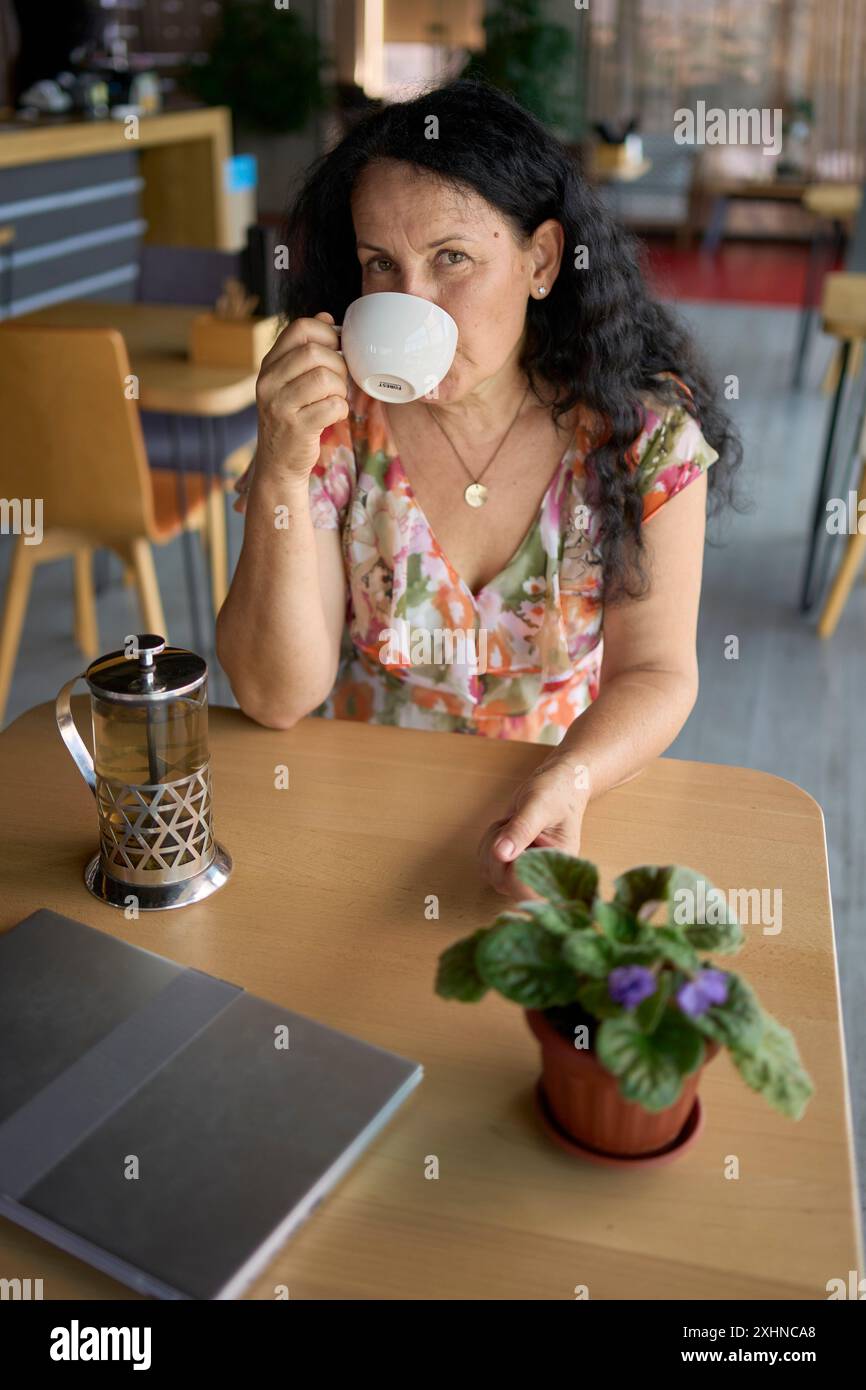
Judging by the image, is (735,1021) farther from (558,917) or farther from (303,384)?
(303,384)

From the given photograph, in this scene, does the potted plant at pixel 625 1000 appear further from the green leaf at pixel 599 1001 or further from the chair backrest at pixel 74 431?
the chair backrest at pixel 74 431

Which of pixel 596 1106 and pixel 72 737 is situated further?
pixel 72 737

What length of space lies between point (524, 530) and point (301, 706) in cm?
36

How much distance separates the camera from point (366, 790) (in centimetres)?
114

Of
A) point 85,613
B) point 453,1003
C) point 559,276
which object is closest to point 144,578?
point 85,613

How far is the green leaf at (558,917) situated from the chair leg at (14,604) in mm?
2200

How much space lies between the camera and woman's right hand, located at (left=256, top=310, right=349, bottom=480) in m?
1.19

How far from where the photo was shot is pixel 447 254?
1.26 metres

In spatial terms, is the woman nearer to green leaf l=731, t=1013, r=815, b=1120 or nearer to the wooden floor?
green leaf l=731, t=1013, r=815, b=1120

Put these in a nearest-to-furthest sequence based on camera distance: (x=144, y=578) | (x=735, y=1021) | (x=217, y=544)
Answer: (x=735, y=1021), (x=144, y=578), (x=217, y=544)

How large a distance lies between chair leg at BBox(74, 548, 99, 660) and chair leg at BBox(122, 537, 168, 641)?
46cm

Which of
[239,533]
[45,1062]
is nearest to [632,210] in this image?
[239,533]

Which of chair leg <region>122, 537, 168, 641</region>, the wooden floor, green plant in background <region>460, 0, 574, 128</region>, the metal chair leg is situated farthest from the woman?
green plant in background <region>460, 0, 574, 128</region>
